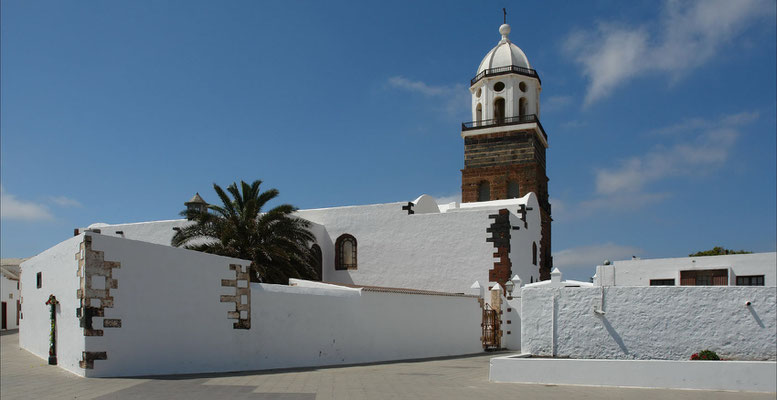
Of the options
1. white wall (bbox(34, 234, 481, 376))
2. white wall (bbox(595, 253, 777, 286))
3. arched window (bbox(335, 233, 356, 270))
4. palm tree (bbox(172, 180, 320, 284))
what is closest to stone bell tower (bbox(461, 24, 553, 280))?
white wall (bbox(595, 253, 777, 286))

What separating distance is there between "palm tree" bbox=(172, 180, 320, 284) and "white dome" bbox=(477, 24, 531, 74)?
16.9m

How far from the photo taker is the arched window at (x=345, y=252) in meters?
25.7

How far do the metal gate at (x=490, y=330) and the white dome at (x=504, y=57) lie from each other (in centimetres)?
1622

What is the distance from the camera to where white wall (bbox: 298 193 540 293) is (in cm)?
2356

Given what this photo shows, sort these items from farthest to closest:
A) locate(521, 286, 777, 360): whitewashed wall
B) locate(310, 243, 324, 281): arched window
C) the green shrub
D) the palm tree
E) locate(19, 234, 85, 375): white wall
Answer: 1. locate(310, 243, 324, 281): arched window
2. the palm tree
3. locate(19, 234, 85, 375): white wall
4. locate(521, 286, 777, 360): whitewashed wall
5. the green shrub

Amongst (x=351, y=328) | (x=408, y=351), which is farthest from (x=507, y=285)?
(x=351, y=328)

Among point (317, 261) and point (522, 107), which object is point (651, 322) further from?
point (522, 107)

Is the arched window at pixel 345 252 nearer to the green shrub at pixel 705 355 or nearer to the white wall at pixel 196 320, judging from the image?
the white wall at pixel 196 320

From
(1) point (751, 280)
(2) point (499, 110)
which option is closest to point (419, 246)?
(1) point (751, 280)

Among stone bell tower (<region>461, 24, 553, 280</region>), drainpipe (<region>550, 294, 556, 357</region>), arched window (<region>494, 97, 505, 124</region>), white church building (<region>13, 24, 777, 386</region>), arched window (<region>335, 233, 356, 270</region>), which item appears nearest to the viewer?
white church building (<region>13, 24, 777, 386</region>)

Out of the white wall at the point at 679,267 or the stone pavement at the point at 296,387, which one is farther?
the white wall at the point at 679,267

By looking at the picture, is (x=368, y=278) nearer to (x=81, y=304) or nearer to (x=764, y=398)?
(x=81, y=304)

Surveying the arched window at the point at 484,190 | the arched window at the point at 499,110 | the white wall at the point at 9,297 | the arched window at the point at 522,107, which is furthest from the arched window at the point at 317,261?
the white wall at the point at 9,297

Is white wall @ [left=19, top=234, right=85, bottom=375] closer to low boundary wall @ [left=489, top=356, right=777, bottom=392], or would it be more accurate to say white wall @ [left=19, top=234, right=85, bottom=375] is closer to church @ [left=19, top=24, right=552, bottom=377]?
church @ [left=19, top=24, right=552, bottom=377]
